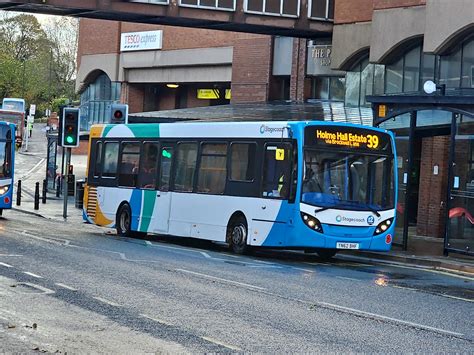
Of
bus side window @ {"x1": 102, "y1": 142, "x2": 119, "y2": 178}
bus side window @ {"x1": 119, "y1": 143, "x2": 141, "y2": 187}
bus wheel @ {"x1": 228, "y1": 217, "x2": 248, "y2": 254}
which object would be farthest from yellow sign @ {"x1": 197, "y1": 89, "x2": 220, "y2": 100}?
bus wheel @ {"x1": 228, "y1": 217, "x2": 248, "y2": 254}

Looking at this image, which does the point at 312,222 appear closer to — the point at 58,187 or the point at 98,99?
the point at 58,187

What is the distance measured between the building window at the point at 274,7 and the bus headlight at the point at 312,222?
624 inches

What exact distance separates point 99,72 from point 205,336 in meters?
51.4

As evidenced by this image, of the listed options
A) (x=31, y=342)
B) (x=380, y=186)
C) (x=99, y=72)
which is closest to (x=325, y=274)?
(x=380, y=186)

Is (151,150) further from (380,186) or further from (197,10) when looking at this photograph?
(197,10)

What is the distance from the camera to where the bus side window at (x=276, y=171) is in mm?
21328

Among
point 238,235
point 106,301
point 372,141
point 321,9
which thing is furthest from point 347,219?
point 321,9

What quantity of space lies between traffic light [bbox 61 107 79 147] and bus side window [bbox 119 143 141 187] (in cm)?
787

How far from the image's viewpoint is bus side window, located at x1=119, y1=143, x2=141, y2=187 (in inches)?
1073

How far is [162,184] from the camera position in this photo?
26.0 meters

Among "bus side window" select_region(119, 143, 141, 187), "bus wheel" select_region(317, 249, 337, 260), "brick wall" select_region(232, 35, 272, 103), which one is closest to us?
"bus wheel" select_region(317, 249, 337, 260)

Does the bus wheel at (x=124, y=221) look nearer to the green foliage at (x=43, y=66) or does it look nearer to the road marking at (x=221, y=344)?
the road marking at (x=221, y=344)

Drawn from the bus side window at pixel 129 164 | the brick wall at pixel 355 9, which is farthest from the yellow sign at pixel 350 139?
the brick wall at pixel 355 9

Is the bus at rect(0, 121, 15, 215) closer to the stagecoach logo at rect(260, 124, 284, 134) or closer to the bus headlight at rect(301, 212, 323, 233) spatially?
the stagecoach logo at rect(260, 124, 284, 134)
